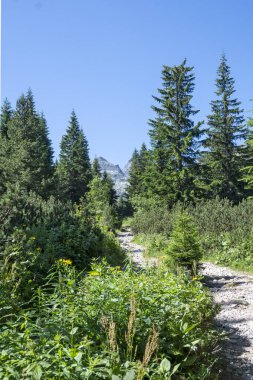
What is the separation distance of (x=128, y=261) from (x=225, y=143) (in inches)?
1009

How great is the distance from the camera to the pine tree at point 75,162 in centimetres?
4647

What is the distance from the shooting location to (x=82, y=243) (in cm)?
830

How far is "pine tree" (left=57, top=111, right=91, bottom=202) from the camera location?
152 feet

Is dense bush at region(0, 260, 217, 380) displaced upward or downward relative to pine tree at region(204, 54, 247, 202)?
downward

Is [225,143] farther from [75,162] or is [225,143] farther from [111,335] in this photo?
[111,335]

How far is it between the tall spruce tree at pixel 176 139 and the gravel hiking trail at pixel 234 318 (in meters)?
17.0

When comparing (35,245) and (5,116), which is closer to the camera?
(35,245)

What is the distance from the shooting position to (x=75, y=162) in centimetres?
4853

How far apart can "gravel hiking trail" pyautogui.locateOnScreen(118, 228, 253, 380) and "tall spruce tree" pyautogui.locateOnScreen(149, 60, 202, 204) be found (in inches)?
671

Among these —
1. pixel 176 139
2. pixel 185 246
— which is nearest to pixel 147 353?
pixel 185 246

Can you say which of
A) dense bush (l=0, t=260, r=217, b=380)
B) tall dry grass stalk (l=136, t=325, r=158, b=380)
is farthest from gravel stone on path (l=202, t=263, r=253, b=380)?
tall dry grass stalk (l=136, t=325, r=158, b=380)

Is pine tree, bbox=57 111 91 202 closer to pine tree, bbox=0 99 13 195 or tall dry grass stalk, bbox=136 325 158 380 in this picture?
pine tree, bbox=0 99 13 195

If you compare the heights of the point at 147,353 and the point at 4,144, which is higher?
the point at 4,144

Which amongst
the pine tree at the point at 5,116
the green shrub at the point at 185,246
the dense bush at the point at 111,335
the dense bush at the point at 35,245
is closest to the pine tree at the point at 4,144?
the pine tree at the point at 5,116
